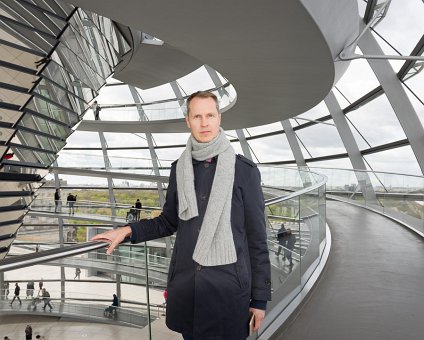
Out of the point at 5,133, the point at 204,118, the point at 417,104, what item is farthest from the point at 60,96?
the point at 417,104

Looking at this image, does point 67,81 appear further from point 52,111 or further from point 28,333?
point 28,333

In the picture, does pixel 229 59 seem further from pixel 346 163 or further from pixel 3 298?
pixel 346 163

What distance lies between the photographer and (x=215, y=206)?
182 centimetres

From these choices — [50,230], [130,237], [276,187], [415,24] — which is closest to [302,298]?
[130,237]

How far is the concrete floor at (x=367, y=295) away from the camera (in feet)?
11.1

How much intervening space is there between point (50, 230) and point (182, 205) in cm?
2553

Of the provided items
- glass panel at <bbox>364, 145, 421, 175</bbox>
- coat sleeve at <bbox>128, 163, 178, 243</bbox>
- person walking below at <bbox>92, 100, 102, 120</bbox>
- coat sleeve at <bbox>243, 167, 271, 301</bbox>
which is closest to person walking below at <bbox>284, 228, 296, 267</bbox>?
coat sleeve at <bbox>128, 163, 178, 243</bbox>

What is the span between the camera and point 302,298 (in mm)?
4066

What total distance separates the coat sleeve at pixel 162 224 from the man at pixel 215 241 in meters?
0.13

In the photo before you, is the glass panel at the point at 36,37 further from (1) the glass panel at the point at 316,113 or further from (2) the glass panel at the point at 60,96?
(1) the glass panel at the point at 316,113

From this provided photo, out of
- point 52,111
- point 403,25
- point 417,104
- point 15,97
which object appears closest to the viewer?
point 15,97

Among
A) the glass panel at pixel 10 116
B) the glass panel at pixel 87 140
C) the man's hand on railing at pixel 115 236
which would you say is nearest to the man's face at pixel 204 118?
the man's hand on railing at pixel 115 236

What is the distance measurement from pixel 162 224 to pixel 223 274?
50cm

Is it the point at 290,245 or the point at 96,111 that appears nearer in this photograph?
the point at 290,245
